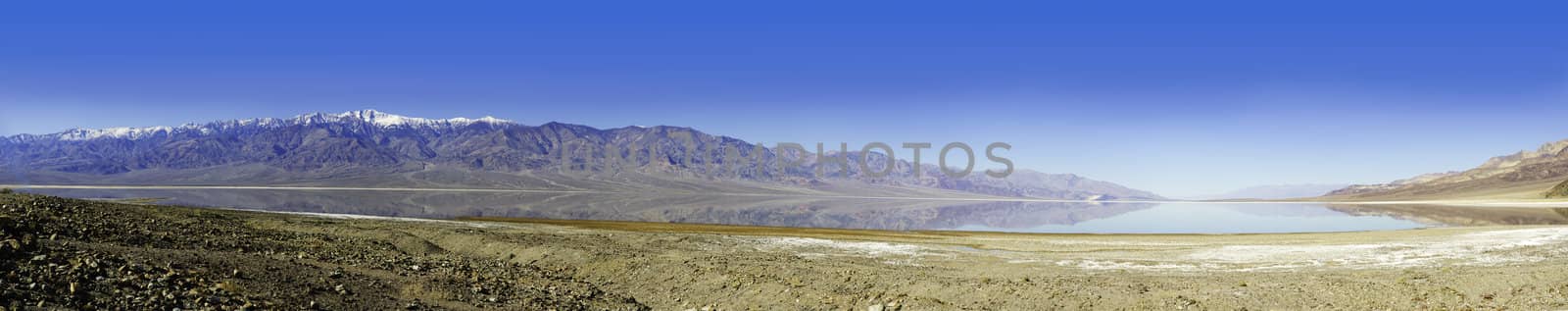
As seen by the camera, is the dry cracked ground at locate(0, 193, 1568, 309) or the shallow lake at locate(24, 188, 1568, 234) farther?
the shallow lake at locate(24, 188, 1568, 234)

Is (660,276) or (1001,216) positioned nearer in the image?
(660,276)

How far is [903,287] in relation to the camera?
1473cm

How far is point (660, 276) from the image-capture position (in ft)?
54.9

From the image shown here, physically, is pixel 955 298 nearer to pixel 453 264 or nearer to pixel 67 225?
pixel 453 264

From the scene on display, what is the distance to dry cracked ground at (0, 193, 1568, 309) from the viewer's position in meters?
9.34

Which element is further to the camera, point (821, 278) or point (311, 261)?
point (821, 278)

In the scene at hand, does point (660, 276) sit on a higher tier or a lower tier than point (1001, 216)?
higher

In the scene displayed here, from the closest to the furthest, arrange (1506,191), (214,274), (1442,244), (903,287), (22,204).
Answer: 1. (214,274)
2. (903,287)
3. (22,204)
4. (1442,244)
5. (1506,191)

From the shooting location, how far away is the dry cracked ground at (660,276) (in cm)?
934

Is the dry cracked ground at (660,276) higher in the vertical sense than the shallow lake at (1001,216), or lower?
higher

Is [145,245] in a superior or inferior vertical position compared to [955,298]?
superior

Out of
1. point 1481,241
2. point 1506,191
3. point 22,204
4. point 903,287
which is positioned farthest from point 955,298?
point 1506,191

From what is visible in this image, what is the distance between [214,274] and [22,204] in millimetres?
13124

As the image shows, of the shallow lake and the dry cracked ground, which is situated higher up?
the dry cracked ground
